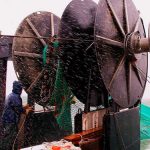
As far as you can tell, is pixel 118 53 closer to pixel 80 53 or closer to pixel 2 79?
pixel 80 53

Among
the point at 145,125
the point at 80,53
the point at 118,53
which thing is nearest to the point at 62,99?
the point at 80,53

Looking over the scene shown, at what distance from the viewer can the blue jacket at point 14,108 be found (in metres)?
A: 7.68

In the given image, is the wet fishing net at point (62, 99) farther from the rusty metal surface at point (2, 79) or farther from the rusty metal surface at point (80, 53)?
the rusty metal surface at point (2, 79)

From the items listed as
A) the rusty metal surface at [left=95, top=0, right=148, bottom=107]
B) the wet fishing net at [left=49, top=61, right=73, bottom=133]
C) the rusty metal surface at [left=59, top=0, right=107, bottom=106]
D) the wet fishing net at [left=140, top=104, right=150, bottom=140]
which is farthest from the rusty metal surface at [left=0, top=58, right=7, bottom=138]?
the wet fishing net at [left=140, top=104, right=150, bottom=140]

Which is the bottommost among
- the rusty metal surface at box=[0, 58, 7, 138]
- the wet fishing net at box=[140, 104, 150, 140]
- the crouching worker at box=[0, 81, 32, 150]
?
the wet fishing net at box=[140, 104, 150, 140]

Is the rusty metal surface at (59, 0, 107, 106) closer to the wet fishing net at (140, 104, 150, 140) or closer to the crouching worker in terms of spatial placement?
the crouching worker

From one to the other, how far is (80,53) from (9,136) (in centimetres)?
297

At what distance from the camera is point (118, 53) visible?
6164mm

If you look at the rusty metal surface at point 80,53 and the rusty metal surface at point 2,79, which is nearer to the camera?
A: the rusty metal surface at point 80,53

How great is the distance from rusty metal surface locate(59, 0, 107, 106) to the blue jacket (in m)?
1.86

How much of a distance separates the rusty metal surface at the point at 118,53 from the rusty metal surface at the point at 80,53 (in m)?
0.43

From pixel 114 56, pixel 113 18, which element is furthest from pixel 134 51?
pixel 113 18

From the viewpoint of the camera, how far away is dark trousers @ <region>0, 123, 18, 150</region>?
24.1 feet

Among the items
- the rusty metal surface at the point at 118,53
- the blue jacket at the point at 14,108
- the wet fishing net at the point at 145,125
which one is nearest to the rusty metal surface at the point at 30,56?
the blue jacket at the point at 14,108
